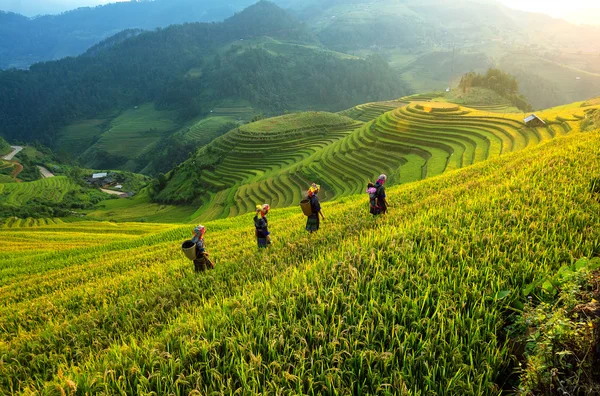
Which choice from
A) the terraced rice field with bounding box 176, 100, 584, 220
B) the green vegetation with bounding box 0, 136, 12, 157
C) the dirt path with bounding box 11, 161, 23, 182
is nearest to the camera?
the terraced rice field with bounding box 176, 100, 584, 220

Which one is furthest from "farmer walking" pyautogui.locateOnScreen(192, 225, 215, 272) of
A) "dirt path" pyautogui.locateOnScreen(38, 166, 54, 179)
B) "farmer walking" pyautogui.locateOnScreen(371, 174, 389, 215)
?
"dirt path" pyautogui.locateOnScreen(38, 166, 54, 179)

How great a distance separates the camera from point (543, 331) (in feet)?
10.6

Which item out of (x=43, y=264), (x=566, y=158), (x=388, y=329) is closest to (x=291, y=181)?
(x=43, y=264)

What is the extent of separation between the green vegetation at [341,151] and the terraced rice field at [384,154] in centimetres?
13

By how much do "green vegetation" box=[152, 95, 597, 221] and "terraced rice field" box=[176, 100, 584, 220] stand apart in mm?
135

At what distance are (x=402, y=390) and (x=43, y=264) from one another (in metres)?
18.9

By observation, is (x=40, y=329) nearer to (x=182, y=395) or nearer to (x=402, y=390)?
(x=182, y=395)

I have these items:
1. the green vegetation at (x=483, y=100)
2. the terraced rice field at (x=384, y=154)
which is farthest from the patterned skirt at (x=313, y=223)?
the green vegetation at (x=483, y=100)

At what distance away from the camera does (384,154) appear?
47406mm

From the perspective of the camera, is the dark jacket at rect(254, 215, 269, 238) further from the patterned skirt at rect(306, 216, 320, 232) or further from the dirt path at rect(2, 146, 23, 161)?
the dirt path at rect(2, 146, 23, 161)

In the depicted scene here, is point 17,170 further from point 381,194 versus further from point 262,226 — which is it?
point 381,194

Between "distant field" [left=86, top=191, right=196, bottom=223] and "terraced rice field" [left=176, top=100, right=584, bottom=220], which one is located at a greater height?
"terraced rice field" [left=176, top=100, right=584, bottom=220]

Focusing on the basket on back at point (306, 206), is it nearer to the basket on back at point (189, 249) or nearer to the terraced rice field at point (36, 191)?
the basket on back at point (189, 249)

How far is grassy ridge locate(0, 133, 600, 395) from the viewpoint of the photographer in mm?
3393
